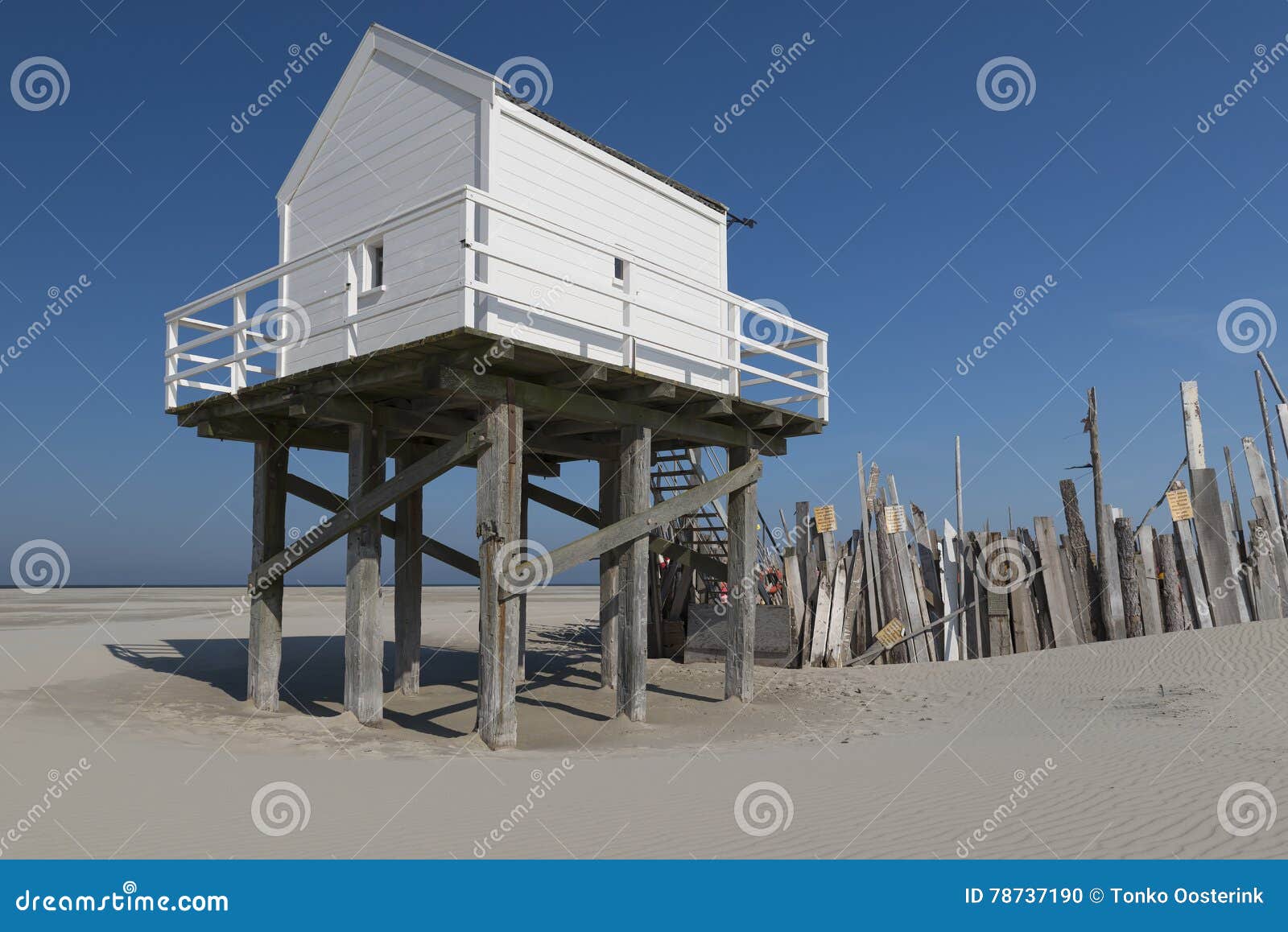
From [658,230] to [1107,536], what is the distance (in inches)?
364

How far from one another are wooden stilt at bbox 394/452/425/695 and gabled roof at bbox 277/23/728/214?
4.45 metres

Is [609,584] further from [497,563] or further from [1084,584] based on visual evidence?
[1084,584]

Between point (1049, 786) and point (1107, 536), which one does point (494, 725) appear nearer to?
point (1049, 786)

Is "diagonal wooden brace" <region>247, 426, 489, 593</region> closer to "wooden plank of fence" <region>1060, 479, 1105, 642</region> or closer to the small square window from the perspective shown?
the small square window

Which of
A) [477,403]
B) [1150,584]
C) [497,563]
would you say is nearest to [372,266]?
[477,403]

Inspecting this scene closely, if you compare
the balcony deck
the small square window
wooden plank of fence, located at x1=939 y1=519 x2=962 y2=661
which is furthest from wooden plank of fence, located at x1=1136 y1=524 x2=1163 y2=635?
the small square window

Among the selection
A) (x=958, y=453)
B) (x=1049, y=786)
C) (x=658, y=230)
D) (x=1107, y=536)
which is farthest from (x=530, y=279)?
(x=958, y=453)

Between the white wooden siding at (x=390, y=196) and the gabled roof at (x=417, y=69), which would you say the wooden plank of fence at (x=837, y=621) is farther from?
the white wooden siding at (x=390, y=196)

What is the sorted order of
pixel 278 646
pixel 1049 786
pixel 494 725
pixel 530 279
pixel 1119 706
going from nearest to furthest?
pixel 1049 786, pixel 494 725, pixel 530 279, pixel 1119 706, pixel 278 646

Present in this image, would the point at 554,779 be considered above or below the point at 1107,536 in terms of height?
below

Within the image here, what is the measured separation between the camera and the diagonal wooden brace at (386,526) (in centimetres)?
1317

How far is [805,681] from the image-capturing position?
601 inches

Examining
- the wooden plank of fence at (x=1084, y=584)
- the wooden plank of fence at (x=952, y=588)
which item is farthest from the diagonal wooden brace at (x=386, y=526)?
the wooden plank of fence at (x=1084, y=584)

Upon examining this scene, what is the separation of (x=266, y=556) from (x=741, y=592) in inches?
266
